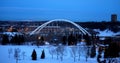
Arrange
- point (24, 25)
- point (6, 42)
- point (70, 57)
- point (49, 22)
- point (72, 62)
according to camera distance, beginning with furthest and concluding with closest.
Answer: point (24, 25) → point (49, 22) → point (6, 42) → point (70, 57) → point (72, 62)

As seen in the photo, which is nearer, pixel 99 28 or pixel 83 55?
pixel 83 55

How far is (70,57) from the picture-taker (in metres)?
13.2

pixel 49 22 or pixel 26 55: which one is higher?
pixel 49 22

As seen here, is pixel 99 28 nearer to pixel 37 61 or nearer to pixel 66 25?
pixel 66 25

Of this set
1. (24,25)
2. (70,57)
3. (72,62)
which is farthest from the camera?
(24,25)

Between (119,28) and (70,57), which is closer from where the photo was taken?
(70,57)

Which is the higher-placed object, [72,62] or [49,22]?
[49,22]

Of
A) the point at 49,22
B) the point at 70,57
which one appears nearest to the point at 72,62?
the point at 70,57

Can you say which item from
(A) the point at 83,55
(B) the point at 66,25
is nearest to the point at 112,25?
(B) the point at 66,25

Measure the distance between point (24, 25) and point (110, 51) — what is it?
824 inches

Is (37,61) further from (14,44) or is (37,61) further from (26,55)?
(14,44)

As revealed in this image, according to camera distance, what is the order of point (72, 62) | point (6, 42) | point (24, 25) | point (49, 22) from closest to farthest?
point (72, 62) < point (6, 42) < point (49, 22) < point (24, 25)

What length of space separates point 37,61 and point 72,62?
1.35 meters

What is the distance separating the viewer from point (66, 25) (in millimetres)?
31109
